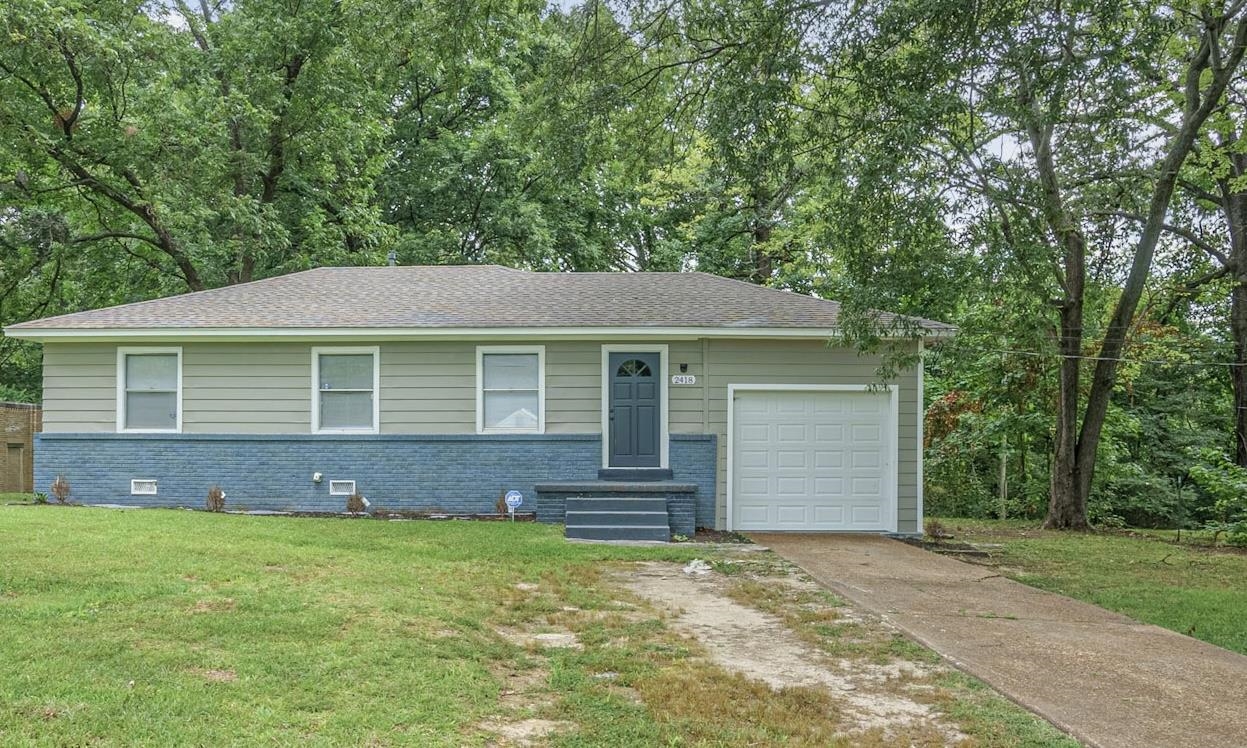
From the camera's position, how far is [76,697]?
346 centimetres

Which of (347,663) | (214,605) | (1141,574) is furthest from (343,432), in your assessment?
(1141,574)

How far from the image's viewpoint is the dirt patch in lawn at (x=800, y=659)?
388 centimetres

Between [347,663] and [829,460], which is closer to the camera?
[347,663]

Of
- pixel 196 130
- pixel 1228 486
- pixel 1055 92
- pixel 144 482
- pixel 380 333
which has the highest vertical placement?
pixel 196 130

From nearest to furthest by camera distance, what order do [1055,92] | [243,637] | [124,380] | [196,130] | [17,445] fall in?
1. [243,637]
2. [1055,92]
3. [124,380]
4. [196,130]
5. [17,445]

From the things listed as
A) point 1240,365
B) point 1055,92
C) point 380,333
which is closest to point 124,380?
point 380,333

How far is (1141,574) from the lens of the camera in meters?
8.43

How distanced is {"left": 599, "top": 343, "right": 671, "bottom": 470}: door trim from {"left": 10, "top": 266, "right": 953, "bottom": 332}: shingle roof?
1.26ft

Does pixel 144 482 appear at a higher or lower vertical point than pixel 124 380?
lower

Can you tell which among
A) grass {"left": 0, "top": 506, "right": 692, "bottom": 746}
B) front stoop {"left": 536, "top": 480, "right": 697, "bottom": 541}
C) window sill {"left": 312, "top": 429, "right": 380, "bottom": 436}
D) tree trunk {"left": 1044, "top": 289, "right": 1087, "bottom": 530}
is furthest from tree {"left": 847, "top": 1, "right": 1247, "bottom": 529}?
window sill {"left": 312, "top": 429, "right": 380, "bottom": 436}

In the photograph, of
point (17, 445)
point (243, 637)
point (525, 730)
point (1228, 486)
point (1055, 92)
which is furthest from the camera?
point (17, 445)

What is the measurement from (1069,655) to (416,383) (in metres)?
8.68

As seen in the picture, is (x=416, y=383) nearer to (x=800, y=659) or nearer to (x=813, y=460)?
(x=813, y=460)

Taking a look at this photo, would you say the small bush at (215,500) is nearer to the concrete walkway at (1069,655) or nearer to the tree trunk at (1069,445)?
the concrete walkway at (1069,655)
